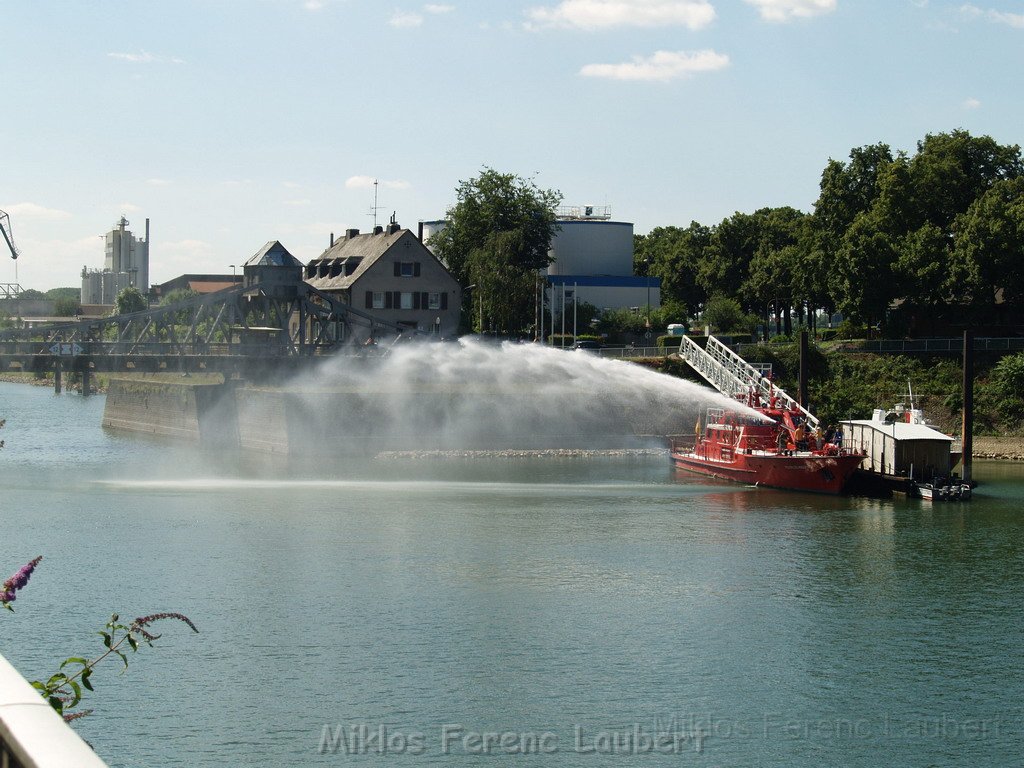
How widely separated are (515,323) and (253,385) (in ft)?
121

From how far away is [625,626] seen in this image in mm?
34812

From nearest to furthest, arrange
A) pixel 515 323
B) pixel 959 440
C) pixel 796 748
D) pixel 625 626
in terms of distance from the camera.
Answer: pixel 796 748 < pixel 625 626 < pixel 959 440 < pixel 515 323

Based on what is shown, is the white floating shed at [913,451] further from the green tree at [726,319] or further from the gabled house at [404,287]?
the gabled house at [404,287]

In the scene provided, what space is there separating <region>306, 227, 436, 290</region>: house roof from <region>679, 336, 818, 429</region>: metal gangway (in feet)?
102

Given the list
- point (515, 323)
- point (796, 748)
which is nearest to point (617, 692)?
point (796, 748)

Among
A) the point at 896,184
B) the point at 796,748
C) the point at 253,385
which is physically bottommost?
the point at 796,748

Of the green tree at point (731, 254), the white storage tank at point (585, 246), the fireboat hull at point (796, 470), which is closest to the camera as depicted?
the fireboat hull at point (796, 470)

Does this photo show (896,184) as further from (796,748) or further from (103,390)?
(103,390)

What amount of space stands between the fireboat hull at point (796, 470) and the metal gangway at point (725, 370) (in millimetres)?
7282

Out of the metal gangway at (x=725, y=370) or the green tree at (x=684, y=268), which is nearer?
the metal gangway at (x=725, y=370)

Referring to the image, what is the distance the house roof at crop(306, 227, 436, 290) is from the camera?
117875 millimetres

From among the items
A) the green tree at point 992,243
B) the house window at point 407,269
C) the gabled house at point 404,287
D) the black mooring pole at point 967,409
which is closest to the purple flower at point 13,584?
the black mooring pole at point 967,409

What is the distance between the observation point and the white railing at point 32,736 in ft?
17.4

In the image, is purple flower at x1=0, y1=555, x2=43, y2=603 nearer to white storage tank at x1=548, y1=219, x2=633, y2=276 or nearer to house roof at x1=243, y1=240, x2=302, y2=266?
house roof at x1=243, y1=240, x2=302, y2=266
